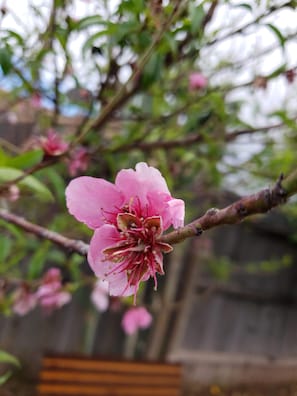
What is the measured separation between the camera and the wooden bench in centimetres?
223

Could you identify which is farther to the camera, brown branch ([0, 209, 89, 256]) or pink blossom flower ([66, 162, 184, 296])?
brown branch ([0, 209, 89, 256])

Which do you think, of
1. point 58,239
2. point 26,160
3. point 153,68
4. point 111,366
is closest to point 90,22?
point 153,68

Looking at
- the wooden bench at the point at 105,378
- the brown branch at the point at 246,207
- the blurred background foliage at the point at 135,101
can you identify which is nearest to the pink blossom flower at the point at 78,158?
the blurred background foliage at the point at 135,101

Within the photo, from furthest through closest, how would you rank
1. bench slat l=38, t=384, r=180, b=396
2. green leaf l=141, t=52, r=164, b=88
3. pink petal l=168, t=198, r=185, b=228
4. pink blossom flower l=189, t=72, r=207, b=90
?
bench slat l=38, t=384, r=180, b=396 → pink blossom flower l=189, t=72, r=207, b=90 → green leaf l=141, t=52, r=164, b=88 → pink petal l=168, t=198, r=185, b=228

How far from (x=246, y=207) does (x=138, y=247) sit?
0.12m

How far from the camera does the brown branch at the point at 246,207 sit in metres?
0.26

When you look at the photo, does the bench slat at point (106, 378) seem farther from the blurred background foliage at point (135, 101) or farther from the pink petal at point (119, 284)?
the pink petal at point (119, 284)

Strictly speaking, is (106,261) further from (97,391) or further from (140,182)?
(97,391)

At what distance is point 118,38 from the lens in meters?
0.84

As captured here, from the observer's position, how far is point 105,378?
2.39 metres

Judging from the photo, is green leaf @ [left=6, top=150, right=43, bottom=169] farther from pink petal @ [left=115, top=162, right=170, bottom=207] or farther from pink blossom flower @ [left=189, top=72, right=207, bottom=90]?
pink blossom flower @ [left=189, top=72, right=207, bottom=90]

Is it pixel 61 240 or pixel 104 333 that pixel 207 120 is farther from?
pixel 104 333

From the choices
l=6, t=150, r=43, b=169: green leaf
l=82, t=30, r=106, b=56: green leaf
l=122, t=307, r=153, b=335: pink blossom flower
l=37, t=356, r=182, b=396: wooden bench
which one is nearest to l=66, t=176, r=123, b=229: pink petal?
l=6, t=150, r=43, b=169: green leaf

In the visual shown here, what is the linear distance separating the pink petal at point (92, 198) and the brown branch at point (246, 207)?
0.08 m
